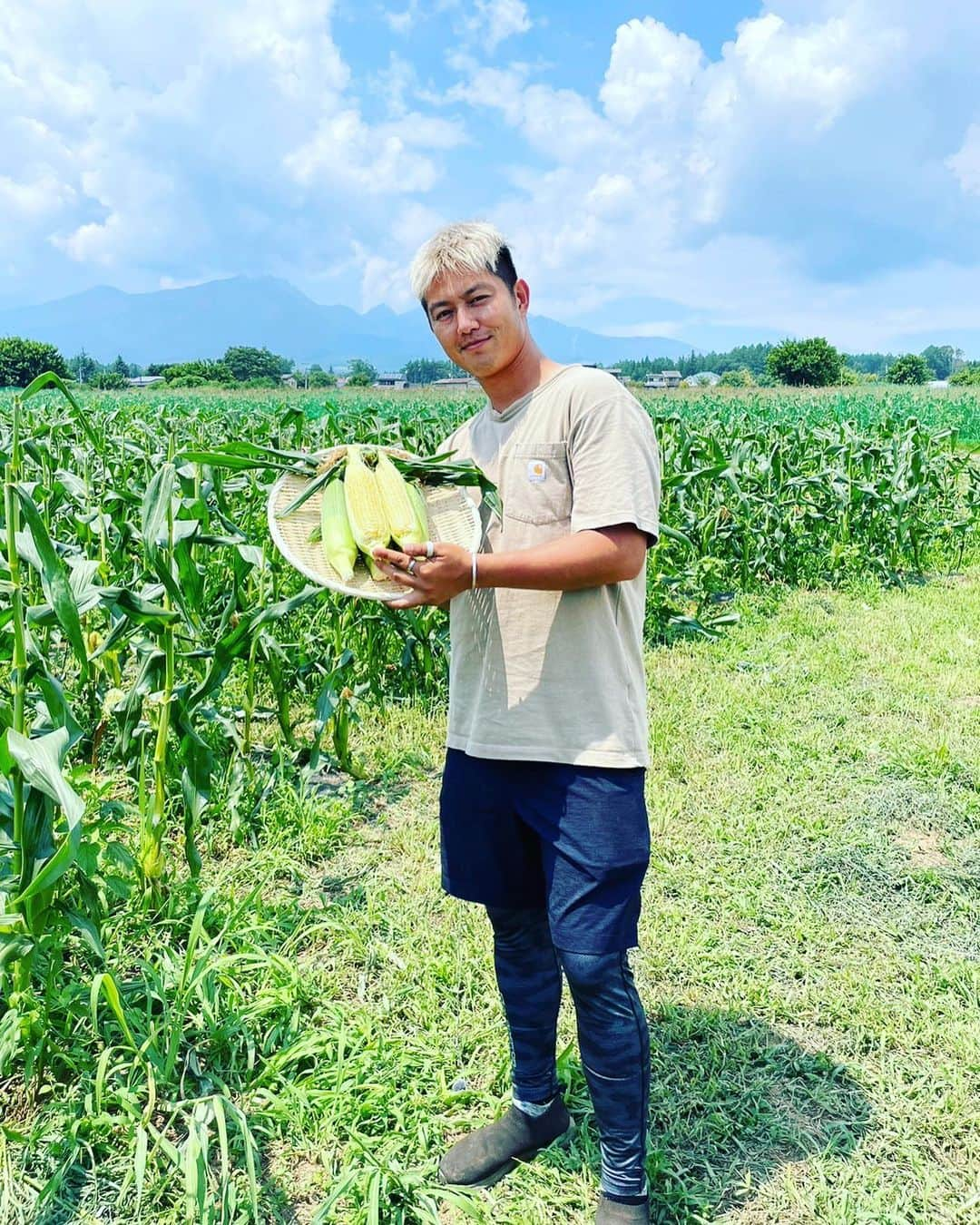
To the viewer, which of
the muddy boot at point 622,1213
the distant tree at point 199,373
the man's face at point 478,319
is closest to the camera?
the man's face at point 478,319

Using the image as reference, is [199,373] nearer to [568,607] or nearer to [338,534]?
[338,534]

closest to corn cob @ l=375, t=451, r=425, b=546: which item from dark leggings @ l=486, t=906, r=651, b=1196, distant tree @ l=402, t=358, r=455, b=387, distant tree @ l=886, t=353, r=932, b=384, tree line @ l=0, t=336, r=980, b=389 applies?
dark leggings @ l=486, t=906, r=651, b=1196

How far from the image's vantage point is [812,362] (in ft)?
224

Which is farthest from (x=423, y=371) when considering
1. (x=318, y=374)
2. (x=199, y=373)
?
(x=199, y=373)

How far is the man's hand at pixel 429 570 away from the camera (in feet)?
5.63

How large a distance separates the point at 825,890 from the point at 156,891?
2.30 metres

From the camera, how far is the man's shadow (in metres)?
2.10

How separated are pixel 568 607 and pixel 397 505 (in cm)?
45

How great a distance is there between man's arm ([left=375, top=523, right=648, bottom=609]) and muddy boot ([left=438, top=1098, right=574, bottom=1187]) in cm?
132

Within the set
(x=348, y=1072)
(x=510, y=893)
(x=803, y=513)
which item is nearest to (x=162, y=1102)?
(x=348, y=1072)

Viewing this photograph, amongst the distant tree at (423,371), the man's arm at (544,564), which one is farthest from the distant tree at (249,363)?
the man's arm at (544,564)

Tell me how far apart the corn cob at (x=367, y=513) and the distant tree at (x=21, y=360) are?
7223 cm

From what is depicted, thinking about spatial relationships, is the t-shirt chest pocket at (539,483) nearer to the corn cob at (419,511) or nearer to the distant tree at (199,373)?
the corn cob at (419,511)

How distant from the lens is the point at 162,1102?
216cm
